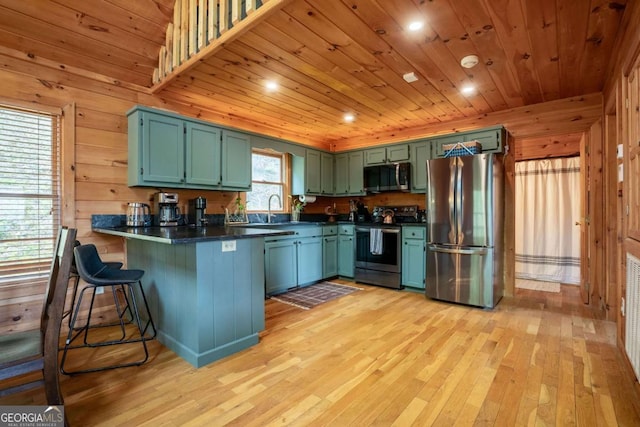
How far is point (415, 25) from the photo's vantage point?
218cm

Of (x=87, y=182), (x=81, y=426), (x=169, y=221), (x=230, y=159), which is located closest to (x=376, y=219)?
(x=230, y=159)

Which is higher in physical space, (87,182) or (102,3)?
(102,3)

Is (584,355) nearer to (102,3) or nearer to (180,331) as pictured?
(180,331)

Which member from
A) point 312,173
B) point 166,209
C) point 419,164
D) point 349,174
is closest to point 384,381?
point 166,209

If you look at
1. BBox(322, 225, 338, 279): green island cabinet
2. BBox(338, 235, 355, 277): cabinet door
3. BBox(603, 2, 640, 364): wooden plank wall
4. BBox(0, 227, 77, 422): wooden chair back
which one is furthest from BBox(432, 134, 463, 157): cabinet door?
BBox(0, 227, 77, 422): wooden chair back

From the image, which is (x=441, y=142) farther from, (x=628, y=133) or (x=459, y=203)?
(x=628, y=133)

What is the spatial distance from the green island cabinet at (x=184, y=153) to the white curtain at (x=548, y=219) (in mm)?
4330

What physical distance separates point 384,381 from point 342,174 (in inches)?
143

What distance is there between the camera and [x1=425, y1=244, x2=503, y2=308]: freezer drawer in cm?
341

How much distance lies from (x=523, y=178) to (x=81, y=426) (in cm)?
586

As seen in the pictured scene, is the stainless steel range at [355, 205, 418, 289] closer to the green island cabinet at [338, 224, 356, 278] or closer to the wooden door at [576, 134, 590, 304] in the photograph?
the green island cabinet at [338, 224, 356, 278]

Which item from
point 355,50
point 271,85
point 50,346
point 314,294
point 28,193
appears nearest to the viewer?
point 50,346

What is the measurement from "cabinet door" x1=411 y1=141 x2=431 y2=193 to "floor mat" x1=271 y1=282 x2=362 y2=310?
1.65 m

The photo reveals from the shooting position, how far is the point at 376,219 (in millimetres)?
4938
